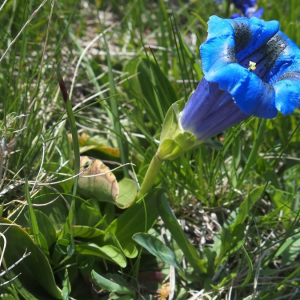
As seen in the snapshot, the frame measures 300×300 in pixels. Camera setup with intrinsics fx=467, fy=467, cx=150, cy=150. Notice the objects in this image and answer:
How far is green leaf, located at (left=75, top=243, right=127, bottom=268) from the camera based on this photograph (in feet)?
5.05

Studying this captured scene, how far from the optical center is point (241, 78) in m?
1.19

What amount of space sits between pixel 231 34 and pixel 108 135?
1004 millimetres

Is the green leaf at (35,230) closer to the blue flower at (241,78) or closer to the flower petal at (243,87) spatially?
the blue flower at (241,78)

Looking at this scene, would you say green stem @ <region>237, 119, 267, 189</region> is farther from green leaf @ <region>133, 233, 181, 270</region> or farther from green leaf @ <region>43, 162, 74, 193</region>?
green leaf @ <region>43, 162, 74, 193</region>

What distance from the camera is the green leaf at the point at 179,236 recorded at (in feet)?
5.16

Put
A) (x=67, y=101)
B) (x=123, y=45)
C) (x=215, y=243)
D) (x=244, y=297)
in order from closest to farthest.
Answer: (x=67, y=101) < (x=244, y=297) < (x=215, y=243) < (x=123, y=45)

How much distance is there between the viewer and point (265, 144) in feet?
7.54

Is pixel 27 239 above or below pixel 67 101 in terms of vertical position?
below

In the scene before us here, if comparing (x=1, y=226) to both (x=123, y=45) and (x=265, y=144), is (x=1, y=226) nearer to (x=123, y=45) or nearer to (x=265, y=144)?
(x=265, y=144)

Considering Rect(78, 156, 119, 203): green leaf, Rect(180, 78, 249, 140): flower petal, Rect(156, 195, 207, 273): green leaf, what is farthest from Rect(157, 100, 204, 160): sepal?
Rect(78, 156, 119, 203): green leaf

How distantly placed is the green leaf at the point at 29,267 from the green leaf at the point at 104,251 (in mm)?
125

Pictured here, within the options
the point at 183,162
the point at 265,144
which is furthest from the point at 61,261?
the point at 265,144

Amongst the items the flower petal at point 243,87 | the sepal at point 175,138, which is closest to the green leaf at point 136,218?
the sepal at point 175,138

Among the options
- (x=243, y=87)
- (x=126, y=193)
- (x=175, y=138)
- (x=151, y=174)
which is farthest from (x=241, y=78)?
(x=126, y=193)
